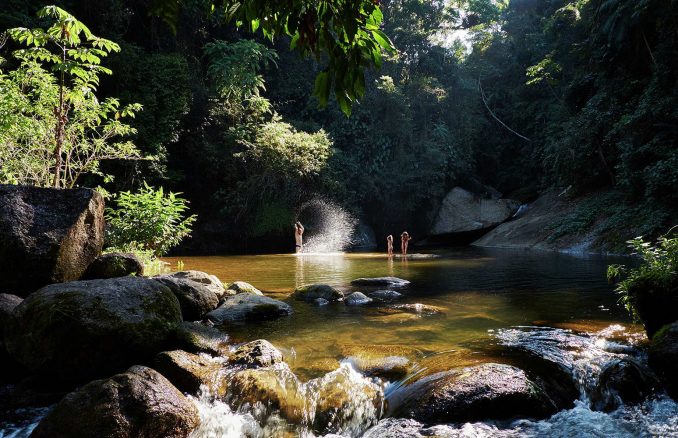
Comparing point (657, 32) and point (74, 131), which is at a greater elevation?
point (657, 32)

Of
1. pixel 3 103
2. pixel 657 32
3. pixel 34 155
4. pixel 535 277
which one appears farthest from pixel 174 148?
pixel 657 32

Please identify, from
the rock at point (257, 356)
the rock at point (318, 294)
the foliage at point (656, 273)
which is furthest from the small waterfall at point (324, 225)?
the foliage at point (656, 273)

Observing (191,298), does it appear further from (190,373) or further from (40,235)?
(190,373)

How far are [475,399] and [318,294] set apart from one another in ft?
16.3

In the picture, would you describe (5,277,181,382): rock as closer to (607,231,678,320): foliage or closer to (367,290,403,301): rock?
(367,290,403,301): rock

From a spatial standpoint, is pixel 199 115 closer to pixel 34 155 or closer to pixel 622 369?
pixel 34 155

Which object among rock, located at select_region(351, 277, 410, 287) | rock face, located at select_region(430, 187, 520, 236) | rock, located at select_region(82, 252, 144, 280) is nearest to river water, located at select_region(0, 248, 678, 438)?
rock, located at select_region(351, 277, 410, 287)

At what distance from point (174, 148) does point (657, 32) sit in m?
21.5

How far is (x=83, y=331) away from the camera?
492cm

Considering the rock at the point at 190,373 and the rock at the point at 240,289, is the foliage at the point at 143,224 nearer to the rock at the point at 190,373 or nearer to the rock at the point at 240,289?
the rock at the point at 240,289

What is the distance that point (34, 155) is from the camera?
9.42 meters

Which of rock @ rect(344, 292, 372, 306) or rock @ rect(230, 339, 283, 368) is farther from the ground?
rock @ rect(344, 292, 372, 306)

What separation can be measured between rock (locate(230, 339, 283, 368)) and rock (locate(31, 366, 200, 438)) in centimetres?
100

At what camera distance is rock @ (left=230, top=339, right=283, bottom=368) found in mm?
5199
